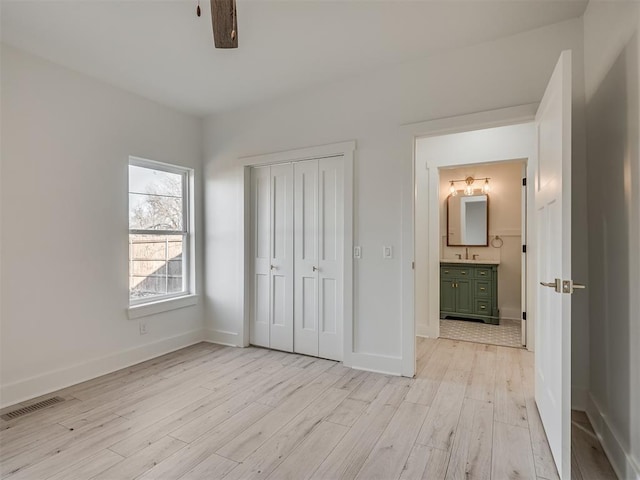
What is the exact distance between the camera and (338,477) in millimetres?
1747

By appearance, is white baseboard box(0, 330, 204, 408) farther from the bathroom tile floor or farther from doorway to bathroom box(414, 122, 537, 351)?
the bathroom tile floor

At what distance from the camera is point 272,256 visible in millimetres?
3848

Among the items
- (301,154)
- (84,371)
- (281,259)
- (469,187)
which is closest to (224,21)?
(301,154)

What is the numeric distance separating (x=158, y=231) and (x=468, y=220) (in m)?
4.54

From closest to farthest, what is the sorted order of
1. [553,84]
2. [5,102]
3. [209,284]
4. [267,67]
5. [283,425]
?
[553,84]
[283,425]
[5,102]
[267,67]
[209,284]

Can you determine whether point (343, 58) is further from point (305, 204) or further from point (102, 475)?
point (102, 475)

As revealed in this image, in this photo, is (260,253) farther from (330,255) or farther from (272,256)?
(330,255)

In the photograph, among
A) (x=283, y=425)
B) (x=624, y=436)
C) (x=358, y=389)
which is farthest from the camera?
(x=358, y=389)

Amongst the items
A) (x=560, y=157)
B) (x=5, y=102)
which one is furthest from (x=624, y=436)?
(x=5, y=102)

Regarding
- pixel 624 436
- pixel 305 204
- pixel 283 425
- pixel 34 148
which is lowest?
pixel 283 425

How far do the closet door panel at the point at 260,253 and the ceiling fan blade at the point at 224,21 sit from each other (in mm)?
2146

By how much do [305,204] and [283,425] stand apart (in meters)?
2.10

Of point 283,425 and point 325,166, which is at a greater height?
point 325,166

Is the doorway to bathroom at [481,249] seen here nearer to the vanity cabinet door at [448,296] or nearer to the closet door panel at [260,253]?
the vanity cabinet door at [448,296]
